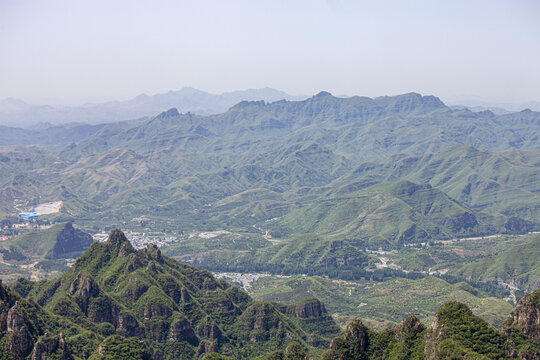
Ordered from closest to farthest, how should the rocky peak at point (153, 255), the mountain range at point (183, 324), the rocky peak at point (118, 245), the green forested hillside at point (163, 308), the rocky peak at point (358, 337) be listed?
the mountain range at point (183, 324), the rocky peak at point (358, 337), the green forested hillside at point (163, 308), the rocky peak at point (118, 245), the rocky peak at point (153, 255)

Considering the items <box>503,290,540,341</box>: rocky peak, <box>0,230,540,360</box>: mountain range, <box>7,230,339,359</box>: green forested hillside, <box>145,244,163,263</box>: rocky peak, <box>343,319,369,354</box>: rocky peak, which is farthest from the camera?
<box>145,244,163,263</box>: rocky peak

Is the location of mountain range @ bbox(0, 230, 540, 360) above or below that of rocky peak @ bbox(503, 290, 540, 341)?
below

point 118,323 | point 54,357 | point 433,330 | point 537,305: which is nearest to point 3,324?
point 54,357

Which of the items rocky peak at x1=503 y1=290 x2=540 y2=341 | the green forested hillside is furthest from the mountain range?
the green forested hillside

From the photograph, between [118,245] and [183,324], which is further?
[118,245]

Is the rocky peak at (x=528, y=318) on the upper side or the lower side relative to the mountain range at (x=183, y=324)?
upper

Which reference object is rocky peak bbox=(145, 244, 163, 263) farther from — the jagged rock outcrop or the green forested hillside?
the jagged rock outcrop

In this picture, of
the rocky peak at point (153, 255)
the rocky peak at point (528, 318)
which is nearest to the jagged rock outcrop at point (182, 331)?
the rocky peak at point (153, 255)

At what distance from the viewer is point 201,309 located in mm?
159125

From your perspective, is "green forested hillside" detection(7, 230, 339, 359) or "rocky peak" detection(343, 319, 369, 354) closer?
"rocky peak" detection(343, 319, 369, 354)

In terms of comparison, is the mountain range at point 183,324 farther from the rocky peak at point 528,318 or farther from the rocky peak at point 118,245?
the rocky peak at point 118,245

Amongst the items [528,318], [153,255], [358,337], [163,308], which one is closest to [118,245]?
[153,255]

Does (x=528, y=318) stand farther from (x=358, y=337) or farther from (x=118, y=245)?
(x=118, y=245)

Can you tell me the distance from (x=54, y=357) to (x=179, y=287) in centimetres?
6323
